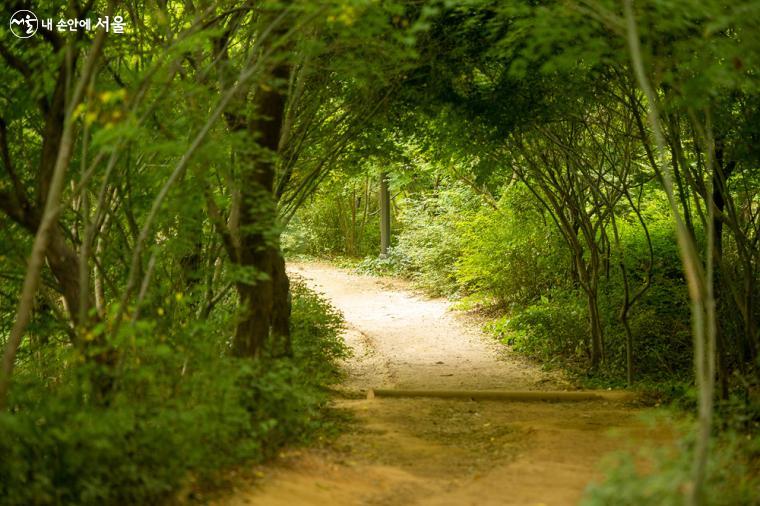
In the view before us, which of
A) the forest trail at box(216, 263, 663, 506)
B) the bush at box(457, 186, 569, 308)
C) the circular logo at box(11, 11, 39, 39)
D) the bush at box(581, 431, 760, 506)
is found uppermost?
the circular logo at box(11, 11, 39, 39)

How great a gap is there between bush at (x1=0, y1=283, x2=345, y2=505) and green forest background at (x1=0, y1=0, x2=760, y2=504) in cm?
2

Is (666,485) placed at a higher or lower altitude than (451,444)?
higher

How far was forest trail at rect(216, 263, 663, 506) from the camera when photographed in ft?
A: 17.0

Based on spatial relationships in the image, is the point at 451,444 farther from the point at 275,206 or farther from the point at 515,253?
the point at 515,253

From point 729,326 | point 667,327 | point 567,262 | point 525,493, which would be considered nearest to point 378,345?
point 567,262

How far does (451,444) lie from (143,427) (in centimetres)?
370

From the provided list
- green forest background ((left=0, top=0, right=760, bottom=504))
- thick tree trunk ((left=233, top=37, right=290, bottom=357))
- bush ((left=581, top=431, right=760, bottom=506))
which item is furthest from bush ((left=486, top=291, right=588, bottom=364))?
bush ((left=581, top=431, right=760, bottom=506))

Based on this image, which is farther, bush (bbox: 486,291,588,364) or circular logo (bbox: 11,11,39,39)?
bush (bbox: 486,291,588,364)

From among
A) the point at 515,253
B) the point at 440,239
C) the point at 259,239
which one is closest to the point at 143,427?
the point at 259,239

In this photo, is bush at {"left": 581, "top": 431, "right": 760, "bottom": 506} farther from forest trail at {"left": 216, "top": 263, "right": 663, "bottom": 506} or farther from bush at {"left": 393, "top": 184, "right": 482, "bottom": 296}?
bush at {"left": 393, "top": 184, "right": 482, "bottom": 296}

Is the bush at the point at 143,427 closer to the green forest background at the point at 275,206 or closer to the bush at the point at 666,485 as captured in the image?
the green forest background at the point at 275,206

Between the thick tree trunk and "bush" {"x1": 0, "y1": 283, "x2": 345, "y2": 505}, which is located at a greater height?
the thick tree trunk

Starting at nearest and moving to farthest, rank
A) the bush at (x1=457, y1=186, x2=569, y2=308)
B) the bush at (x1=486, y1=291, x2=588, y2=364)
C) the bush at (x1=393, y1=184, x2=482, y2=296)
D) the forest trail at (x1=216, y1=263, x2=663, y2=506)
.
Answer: the forest trail at (x1=216, y1=263, x2=663, y2=506) → the bush at (x1=486, y1=291, x2=588, y2=364) → the bush at (x1=457, y1=186, x2=569, y2=308) → the bush at (x1=393, y1=184, x2=482, y2=296)

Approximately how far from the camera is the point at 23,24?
20.1 ft
